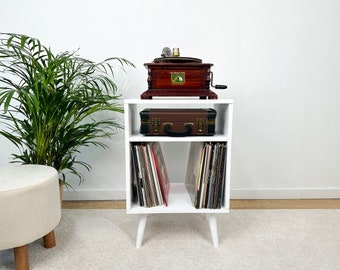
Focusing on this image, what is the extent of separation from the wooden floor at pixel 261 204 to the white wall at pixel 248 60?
0.05 meters

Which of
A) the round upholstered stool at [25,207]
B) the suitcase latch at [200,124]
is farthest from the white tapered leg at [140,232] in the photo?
the suitcase latch at [200,124]

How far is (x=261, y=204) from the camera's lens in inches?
71.4

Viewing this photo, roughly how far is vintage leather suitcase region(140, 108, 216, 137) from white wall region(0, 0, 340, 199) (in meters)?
0.59

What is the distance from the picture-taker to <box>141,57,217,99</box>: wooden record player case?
1.28 m

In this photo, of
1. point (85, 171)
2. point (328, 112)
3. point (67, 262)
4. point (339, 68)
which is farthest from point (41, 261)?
point (339, 68)

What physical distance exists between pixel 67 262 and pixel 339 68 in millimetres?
1982

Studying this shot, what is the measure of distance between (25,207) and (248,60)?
151 centimetres

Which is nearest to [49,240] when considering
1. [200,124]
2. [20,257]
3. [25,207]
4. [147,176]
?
[20,257]

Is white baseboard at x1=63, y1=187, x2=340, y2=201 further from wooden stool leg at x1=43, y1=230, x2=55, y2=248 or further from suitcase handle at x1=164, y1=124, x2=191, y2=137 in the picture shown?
suitcase handle at x1=164, y1=124, x2=191, y2=137

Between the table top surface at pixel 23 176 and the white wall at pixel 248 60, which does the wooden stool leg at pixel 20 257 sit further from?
the white wall at pixel 248 60

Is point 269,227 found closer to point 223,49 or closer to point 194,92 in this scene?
point 194,92

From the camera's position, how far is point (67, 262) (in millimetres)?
1190

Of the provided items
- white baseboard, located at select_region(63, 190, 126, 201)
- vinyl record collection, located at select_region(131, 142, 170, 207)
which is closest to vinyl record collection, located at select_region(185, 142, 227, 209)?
vinyl record collection, located at select_region(131, 142, 170, 207)

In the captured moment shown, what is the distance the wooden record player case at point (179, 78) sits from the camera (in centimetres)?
128
